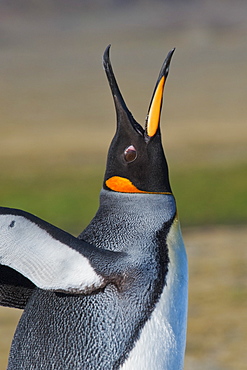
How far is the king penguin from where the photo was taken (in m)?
2.03

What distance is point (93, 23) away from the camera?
2189 inches

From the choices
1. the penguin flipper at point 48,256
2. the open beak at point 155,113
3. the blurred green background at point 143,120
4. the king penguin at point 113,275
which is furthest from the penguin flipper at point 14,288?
the blurred green background at point 143,120

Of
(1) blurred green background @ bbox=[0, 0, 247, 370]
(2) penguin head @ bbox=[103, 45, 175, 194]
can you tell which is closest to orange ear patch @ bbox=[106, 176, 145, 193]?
(2) penguin head @ bbox=[103, 45, 175, 194]

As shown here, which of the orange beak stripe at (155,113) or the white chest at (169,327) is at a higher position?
the orange beak stripe at (155,113)

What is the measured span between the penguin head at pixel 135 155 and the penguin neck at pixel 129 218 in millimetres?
25

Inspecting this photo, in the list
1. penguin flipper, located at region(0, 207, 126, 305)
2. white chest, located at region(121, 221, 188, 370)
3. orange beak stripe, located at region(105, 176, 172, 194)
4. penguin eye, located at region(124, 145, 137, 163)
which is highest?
penguin eye, located at region(124, 145, 137, 163)

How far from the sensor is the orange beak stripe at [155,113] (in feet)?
7.39

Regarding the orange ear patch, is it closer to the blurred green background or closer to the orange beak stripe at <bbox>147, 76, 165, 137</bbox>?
the orange beak stripe at <bbox>147, 76, 165, 137</bbox>

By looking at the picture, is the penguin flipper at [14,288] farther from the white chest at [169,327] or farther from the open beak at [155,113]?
the open beak at [155,113]

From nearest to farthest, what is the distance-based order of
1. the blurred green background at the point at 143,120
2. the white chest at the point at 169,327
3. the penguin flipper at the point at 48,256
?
the penguin flipper at the point at 48,256 → the white chest at the point at 169,327 → the blurred green background at the point at 143,120

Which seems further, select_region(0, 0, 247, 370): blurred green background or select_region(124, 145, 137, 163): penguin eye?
select_region(0, 0, 247, 370): blurred green background

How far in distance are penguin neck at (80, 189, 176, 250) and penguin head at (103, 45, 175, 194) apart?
2 centimetres

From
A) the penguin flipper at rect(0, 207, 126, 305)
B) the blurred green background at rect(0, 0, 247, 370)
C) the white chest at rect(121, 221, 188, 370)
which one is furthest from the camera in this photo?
the blurred green background at rect(0, 0, 247, 370)

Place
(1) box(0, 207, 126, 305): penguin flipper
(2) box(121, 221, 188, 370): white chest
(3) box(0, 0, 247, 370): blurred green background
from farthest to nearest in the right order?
(3) box(0, 0, 247, 370): blurred green background → (2) box(121, 221, 188, 370): white chest → (1) box(0, 207, 126, 305): penguin flipper
